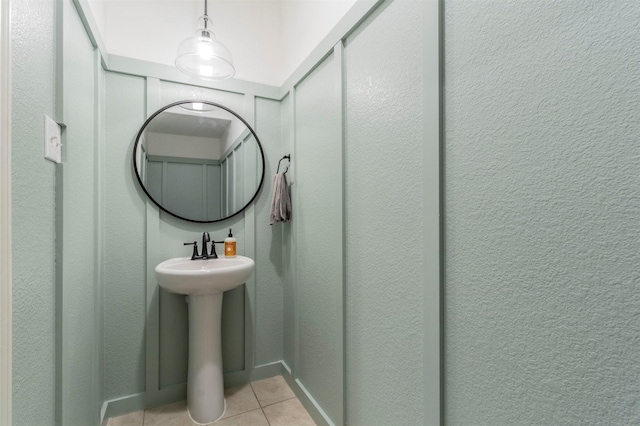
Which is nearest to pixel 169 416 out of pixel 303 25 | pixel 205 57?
pixel 205 57

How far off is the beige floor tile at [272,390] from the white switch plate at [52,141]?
159 centimetres

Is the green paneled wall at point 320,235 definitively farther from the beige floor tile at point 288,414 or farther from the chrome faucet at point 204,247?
the chrome faucet at point 204,247

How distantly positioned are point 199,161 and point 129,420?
150 centimetres

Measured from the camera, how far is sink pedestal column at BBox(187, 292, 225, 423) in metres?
1.56

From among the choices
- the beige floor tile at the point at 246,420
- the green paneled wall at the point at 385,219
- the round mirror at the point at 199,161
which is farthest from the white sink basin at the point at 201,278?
the beige floor tile at the point at 246,420

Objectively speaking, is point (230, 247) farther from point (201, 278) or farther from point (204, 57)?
point (204, 57)

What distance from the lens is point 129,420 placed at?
1.58 meters

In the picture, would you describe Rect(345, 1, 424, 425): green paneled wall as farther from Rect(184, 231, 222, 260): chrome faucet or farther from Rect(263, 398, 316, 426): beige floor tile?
Rect(184, 231, 222, 260): chrome faucet

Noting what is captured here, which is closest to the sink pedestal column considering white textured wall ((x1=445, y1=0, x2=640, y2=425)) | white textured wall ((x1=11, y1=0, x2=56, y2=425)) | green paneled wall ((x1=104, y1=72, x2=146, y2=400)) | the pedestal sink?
the pedestal sink

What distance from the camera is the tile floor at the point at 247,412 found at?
5.08 feet

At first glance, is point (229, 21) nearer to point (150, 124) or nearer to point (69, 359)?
point (150, 124)

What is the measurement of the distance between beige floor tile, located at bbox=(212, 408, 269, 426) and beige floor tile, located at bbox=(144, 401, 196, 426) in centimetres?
17

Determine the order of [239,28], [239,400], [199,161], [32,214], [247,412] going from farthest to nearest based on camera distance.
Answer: [239,28] → [199,161] → [239,400] → [247,412] → [32,214]

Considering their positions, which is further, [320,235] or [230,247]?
[230,247]
